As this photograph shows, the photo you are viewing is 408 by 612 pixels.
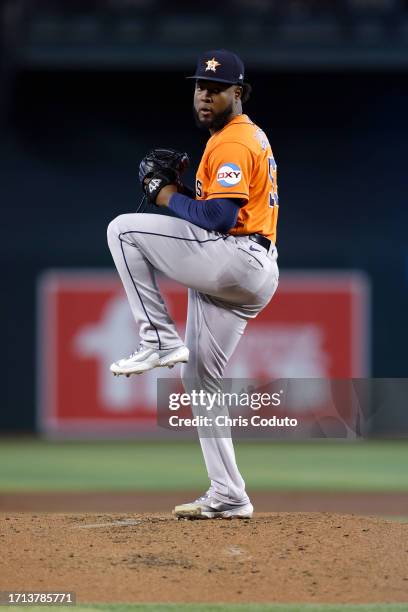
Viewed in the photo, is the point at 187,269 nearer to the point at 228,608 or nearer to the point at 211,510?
the point at 211,510

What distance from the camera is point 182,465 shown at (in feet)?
32.2

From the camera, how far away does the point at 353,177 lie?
44.4 ft

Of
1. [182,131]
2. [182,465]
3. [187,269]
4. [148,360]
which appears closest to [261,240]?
[187,269]

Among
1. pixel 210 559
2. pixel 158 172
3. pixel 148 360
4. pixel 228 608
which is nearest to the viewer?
pixel 228 608

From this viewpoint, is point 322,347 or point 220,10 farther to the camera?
point 220,10

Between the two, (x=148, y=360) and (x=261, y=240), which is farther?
(x=261, y=240)

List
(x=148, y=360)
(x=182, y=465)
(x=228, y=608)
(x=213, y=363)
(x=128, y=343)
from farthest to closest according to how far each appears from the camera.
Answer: (x=128, y=343) → (x=182, y=465) → (x=213, y=363) → (x=148, y=360) → (x=228, y=608)

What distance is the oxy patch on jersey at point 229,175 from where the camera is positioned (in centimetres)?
419

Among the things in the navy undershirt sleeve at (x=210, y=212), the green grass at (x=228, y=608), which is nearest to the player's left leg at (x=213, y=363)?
the navy undershirt sleeve at (x=210, y=212)

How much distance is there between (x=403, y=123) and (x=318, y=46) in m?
1.47

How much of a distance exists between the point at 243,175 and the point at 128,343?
7601 mm

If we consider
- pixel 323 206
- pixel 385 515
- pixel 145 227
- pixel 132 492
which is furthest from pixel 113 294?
pixel 145 227

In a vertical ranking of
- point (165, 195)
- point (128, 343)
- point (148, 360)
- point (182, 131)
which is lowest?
point (148, 360)

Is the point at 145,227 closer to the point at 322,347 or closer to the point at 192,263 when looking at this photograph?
the point at 192,263
